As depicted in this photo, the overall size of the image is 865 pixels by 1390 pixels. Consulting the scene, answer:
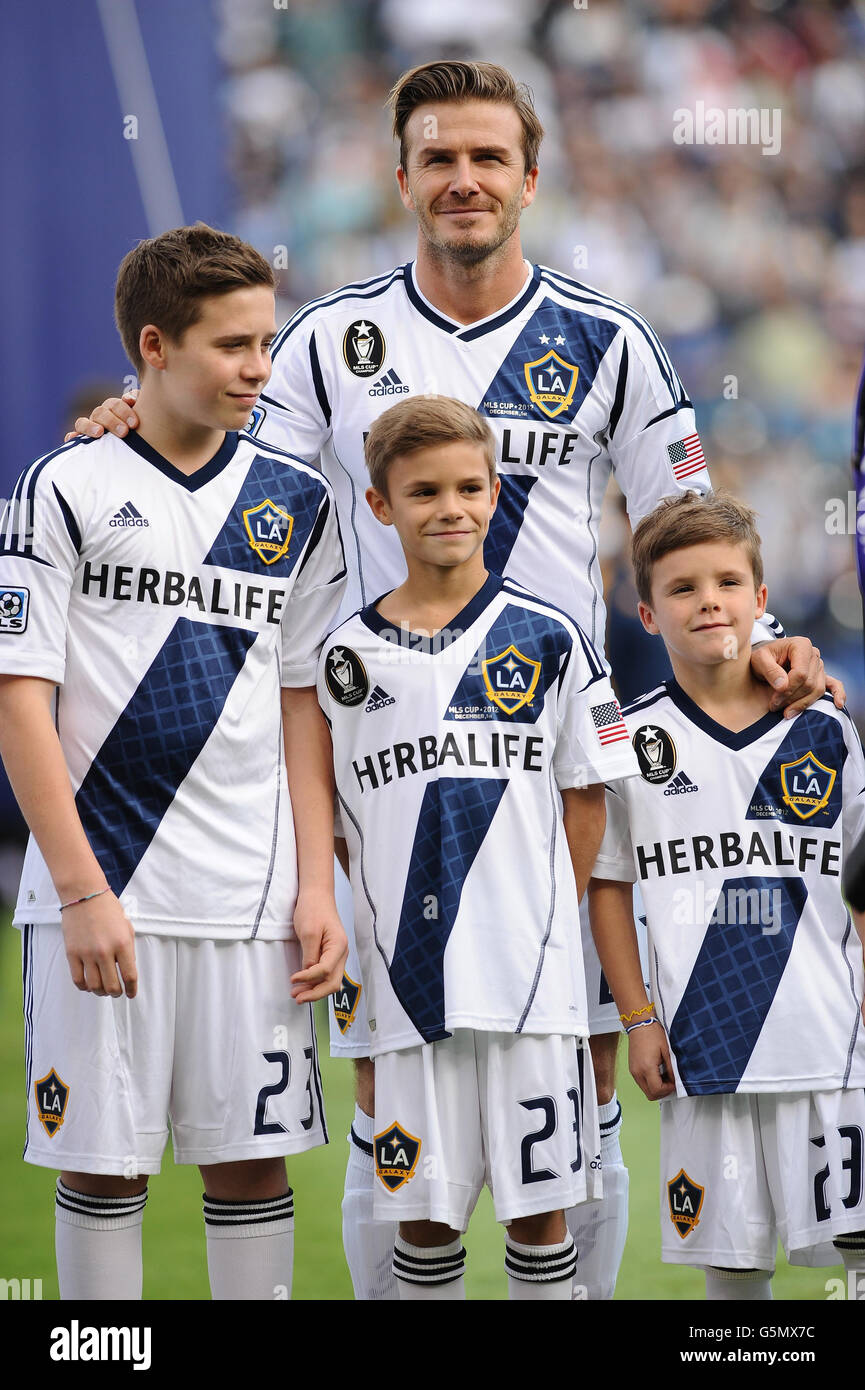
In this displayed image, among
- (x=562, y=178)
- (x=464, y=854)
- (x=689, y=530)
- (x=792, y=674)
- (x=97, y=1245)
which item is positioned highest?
(x=562, y=178)

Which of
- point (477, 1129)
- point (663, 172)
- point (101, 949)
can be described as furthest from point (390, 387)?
point (663, 172)

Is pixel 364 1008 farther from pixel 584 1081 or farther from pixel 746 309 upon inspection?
pixel 746 309

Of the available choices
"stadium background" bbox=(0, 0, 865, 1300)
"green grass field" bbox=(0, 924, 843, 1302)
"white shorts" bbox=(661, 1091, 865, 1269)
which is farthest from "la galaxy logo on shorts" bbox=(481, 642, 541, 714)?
"stadium background" bbox=(0, 0, 865, 1300)

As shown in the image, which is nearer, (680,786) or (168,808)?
(168,808)

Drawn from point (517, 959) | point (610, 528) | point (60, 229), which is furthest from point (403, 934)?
point (60, 229)

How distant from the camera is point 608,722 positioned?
2.06 metres

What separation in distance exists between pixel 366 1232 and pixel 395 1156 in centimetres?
45

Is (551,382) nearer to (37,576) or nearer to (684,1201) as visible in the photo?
(37,576)

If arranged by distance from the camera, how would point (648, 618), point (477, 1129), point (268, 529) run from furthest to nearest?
point (648, 618) → point (268, 529) → point (477, 1129)

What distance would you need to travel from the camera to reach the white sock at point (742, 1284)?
6.84ft

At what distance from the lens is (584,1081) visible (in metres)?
2.02

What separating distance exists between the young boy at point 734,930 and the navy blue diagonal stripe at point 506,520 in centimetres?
21

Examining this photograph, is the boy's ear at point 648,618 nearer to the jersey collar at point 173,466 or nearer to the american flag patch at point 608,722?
the american flag patch at point 608,722

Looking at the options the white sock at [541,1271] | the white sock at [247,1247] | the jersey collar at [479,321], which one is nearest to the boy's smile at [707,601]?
the jersey collar at [479,321]
